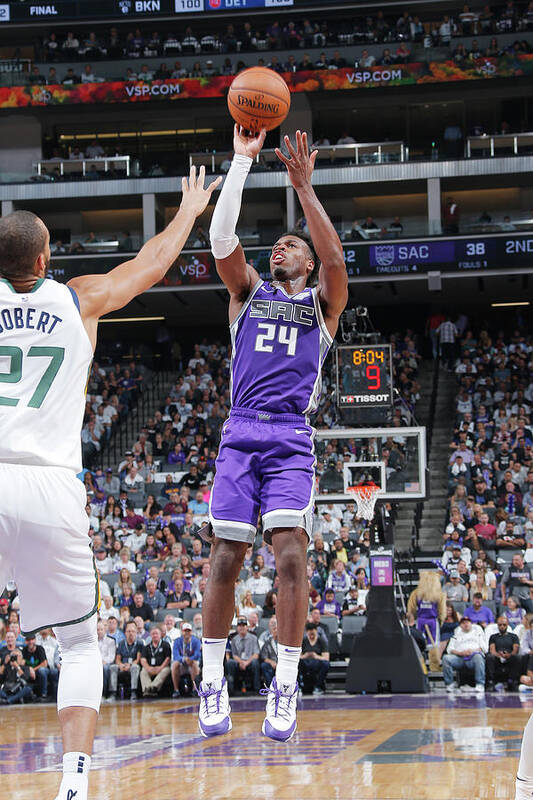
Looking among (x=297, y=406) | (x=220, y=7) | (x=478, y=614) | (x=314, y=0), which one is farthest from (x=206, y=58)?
(x=297, y=406)

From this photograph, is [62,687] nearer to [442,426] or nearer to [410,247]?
[442,426]

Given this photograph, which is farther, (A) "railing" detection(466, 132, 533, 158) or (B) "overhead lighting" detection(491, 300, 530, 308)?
(B) "overhead lighting" detection(491, 300, 530, 308)

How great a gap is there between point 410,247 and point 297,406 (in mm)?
22485

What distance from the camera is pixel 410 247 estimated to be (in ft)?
91.5

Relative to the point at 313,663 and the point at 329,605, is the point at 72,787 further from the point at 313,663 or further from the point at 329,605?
the point at 329,605

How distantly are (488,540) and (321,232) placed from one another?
12.7m

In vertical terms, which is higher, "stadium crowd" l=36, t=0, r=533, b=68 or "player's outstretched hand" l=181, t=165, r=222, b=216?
"stadium crowd" l=36, t=0, r=533, b=68

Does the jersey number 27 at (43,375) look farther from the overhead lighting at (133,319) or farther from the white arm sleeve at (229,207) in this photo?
the overhead lighting at (133,319)

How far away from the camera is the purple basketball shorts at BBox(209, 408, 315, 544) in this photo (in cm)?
584

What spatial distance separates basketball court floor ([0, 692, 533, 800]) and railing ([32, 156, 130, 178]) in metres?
19.9

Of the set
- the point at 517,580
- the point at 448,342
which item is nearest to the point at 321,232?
the point at 517,580

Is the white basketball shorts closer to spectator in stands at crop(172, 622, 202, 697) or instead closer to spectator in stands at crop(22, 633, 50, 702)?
spectator in stands at crop(172, 622, 202, 697)

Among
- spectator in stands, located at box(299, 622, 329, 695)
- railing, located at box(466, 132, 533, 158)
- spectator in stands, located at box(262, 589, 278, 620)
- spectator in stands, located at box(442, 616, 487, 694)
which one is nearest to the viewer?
spectator in stands, located at box(442, 616, 487, 694)

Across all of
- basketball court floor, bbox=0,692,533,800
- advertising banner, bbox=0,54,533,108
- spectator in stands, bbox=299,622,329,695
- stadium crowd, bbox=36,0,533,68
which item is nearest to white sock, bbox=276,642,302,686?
basketball court floor, bbox=0,692,533,800
